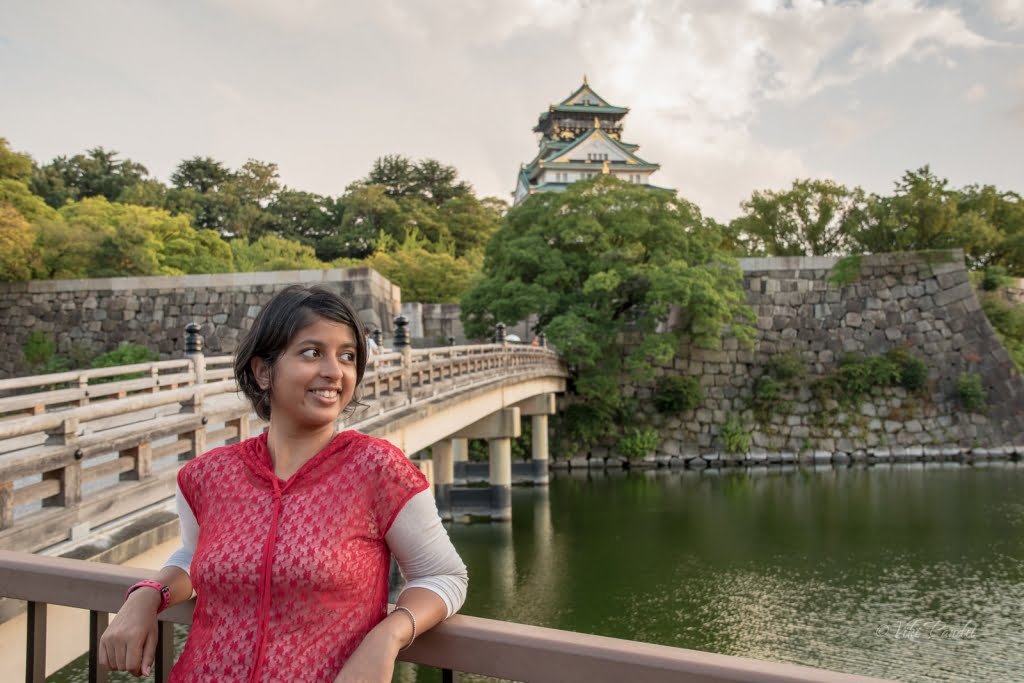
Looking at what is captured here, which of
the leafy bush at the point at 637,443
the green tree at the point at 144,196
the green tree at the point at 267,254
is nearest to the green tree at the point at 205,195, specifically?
the green tree at the point at 144,196

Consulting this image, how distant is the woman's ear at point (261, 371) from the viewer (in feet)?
5.79

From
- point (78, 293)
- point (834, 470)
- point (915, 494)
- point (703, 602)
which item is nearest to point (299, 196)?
point (78, 293)

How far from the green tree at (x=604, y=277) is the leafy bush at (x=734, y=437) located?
9.88 ft

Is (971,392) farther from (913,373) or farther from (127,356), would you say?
(127,356)

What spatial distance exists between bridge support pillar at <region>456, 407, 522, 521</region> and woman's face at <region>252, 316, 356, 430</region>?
49.8 feet

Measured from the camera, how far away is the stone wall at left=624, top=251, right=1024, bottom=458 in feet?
84.1

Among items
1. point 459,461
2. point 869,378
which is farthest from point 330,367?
point 869,378

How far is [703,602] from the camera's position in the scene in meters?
11.0

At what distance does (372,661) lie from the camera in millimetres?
1435

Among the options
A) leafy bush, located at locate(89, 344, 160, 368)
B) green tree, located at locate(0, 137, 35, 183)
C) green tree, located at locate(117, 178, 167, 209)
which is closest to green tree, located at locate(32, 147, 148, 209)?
green tree, located at locate(117, 178, 167, 209)

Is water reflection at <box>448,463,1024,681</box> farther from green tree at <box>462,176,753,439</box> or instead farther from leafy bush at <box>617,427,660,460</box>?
green tree at <box>462,176,753,439</box>

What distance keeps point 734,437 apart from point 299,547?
25.0m

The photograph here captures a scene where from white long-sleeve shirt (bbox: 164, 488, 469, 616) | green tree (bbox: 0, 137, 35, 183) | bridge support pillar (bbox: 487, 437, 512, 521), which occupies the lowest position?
bridge support pillar (bbox: 487, 437, 512, 521)

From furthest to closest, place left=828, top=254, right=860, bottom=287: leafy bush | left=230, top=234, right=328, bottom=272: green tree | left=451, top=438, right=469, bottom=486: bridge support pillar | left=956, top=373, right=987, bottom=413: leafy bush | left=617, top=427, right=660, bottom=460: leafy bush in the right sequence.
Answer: left=230, top=234, right=328, bottom=272: green tree, left=828, top=254, right=860, bottom=287: leafy bush, left=956, top=373, right=987, bottom=413: leafy bush, left=617, top=427, right=660, bottom=460: leafy bush, left=451, top=438, right=469, bottom=486: bridge support pillar
